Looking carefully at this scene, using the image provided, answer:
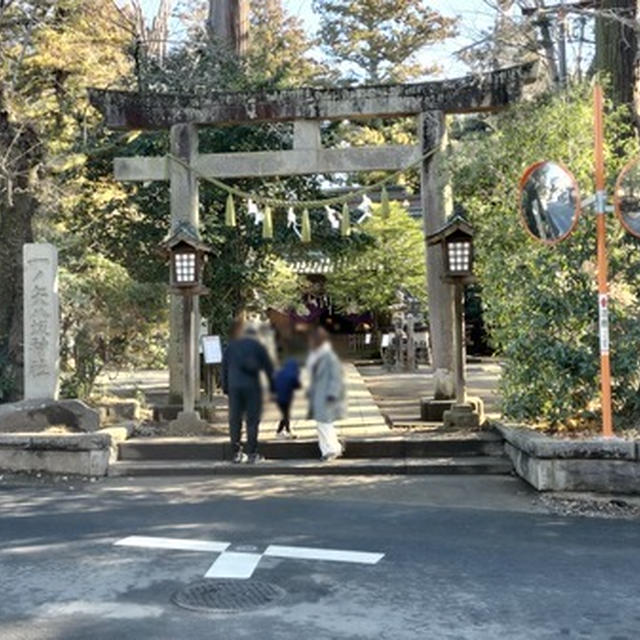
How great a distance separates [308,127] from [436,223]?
241 cm

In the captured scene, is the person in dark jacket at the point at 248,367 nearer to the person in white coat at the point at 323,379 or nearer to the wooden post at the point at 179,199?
the person in white coat at the point at 323,379

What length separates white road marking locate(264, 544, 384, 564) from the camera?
5.73 m

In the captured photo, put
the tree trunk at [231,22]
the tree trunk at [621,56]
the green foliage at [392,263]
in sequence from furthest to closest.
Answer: the green foliage at [392,263], the tree trunk at [231,22], the tree trunk at [621,56]

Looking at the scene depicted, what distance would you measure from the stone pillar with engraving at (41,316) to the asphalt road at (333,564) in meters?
2.36

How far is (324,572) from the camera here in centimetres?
545

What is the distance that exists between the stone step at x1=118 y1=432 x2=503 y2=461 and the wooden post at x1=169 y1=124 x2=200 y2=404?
76.7 inches

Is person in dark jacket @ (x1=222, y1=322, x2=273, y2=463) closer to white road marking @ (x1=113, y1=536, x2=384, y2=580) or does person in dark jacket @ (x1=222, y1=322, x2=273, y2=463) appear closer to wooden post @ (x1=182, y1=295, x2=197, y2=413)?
white road marking @ (x1=113, y1=536, x2=384, y2=580)

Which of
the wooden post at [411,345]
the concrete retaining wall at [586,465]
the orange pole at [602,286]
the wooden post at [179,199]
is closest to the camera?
the concrete retaining wall at [586,465]

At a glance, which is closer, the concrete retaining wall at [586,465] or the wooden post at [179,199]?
the concrete retaining wall at [586,465]

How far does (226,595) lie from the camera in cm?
504

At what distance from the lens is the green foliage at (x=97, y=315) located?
41.9 ft

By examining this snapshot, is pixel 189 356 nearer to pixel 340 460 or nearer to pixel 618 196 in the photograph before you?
pixel 340 460

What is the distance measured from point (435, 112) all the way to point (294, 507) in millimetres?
6438

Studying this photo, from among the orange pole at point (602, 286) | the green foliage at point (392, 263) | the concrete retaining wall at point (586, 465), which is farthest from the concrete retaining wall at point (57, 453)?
the green foliage at point (392, 263)
